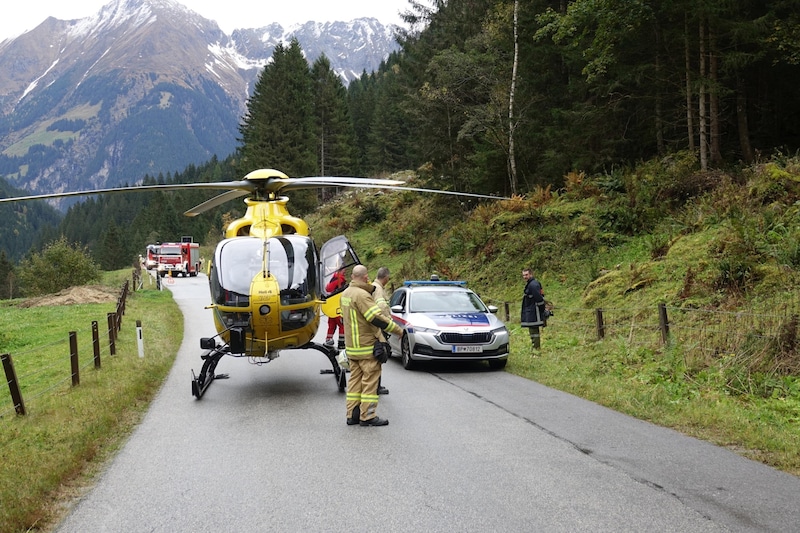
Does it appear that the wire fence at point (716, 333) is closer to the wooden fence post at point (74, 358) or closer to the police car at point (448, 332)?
the police car at point (448, 332)

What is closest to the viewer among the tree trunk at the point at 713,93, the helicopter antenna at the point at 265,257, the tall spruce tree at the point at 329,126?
the helicopter antenna at the point at 265,257

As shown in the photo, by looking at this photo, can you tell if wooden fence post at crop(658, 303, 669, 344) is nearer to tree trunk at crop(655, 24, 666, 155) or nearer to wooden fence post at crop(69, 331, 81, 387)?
wooden fence post at crop(69, 331, 81, 387)

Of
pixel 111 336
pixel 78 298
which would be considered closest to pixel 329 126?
pixel 78 298

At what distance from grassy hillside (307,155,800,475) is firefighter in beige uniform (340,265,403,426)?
336 centimetres

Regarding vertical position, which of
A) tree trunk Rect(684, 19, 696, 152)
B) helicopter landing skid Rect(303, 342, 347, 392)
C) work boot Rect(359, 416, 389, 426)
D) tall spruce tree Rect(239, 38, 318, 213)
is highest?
tall spruce tree Rect(239, 38, 318, 213)

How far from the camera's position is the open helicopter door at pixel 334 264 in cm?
1220

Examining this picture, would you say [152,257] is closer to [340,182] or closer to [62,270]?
[62,270]

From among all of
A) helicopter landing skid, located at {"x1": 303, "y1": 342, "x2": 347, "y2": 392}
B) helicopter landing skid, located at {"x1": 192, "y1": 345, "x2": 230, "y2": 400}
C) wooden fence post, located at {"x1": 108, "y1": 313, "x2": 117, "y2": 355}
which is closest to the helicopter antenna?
helicopter landing skid, located at {"x1": 192, "y1": 345, "x2": 230, "y2": 400}

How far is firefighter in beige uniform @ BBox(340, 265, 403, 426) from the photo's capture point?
8.02 meters

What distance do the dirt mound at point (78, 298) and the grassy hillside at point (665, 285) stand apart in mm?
17025

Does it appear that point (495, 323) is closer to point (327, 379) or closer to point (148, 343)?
point (327, 379)

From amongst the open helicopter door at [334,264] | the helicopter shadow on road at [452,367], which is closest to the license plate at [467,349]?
the helicopter shadow on road at [452,367]

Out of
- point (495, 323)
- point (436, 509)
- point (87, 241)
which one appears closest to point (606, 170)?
point (495, 323)

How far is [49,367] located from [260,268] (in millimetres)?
6260
